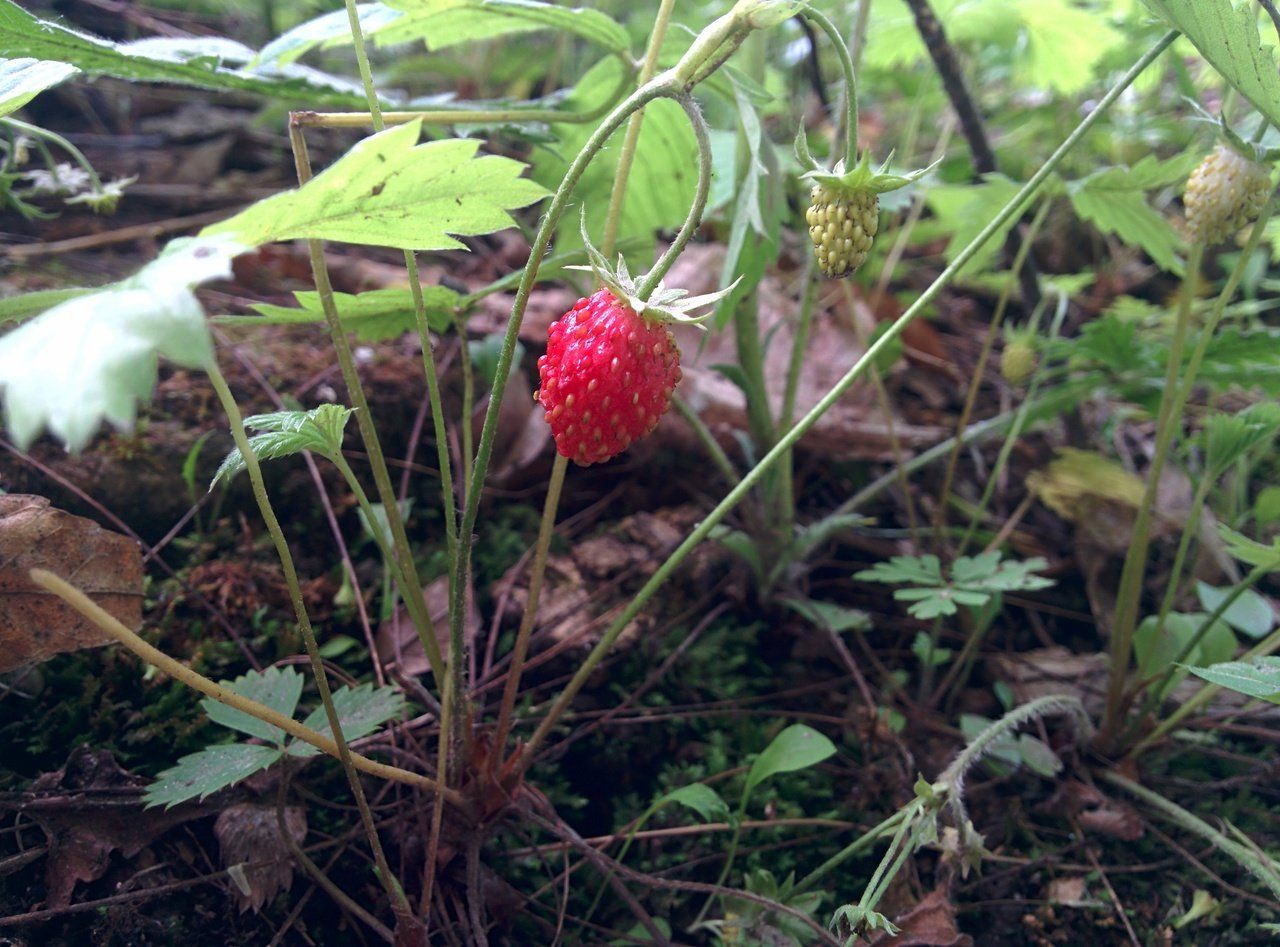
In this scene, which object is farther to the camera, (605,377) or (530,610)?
(530,610)

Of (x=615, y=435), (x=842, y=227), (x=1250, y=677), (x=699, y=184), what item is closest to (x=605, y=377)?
(x=615, y=435)

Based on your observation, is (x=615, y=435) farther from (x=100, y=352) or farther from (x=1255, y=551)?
(x=1255, y=551)

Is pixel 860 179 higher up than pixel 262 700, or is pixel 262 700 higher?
pixel 860 179

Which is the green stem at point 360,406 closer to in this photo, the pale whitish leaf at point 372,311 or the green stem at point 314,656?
the pale whitish leaf at point 372,311

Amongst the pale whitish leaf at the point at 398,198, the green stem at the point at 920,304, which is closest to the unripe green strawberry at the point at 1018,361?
the green stem at the point at 920,304

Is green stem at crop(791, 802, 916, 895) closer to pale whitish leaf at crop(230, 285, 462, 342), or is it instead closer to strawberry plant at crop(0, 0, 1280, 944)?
strawberry plant at crop(0, 0, 1280, 944)

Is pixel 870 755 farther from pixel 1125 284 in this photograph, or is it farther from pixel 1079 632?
pixel 1125 284

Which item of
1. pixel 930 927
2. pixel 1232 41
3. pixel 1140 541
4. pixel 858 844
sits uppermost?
pixel 1232 41
